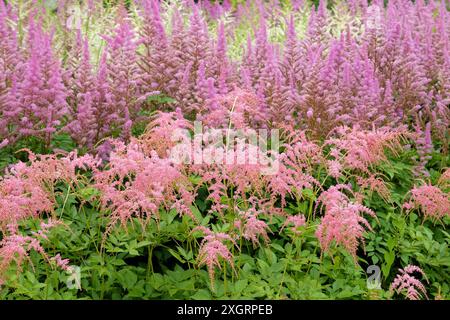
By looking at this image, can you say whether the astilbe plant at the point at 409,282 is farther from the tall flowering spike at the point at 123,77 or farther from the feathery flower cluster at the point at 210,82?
the tall flowering spike at the point at 123,77

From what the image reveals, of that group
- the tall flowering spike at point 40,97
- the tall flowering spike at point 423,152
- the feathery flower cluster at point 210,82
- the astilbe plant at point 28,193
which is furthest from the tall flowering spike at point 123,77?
the tall flowering spike at point 423,152

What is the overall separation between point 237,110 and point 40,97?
4.80 feet

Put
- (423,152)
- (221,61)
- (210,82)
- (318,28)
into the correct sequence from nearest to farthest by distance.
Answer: (210,82)
(423,152)
(221,61)
(318,28)

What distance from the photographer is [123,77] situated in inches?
189

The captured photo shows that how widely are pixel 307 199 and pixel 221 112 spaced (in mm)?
889

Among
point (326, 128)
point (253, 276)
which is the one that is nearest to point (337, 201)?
point (253, 276)

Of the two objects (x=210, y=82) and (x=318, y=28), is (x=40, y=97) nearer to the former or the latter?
(x=210, y=82)

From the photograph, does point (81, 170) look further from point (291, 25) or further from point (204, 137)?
point (291, 25)

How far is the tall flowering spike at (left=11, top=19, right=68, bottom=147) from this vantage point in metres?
4.50

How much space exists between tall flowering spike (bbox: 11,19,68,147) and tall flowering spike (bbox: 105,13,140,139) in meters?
0.36

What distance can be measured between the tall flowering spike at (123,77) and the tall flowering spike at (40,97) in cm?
36

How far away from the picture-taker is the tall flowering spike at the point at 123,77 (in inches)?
187

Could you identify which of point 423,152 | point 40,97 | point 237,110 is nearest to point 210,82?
point 237,110

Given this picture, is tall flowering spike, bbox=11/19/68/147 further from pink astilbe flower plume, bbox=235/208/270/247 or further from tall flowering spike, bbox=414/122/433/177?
tall flowering spike, bbox=414/122/433/177
